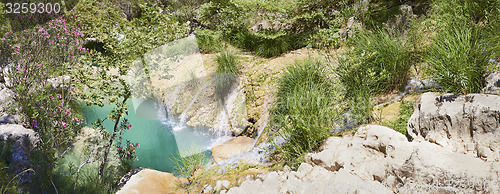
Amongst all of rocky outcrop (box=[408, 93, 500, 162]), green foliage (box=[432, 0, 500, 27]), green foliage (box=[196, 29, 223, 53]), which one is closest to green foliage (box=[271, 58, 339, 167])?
rocky outcrop (box=[408, 93, 500, 162])

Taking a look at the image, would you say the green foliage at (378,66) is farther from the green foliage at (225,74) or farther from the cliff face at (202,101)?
the green foliage at (225,74)

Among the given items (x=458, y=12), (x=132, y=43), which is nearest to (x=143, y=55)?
(x=132, y=43)

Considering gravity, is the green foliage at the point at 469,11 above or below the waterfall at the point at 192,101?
above

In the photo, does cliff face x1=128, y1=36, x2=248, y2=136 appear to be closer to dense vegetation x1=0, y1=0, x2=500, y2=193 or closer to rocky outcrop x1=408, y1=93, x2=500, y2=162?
dense vegetation x1=0, y1=0, x2=500, y2=193

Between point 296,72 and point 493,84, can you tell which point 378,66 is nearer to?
point 296,72

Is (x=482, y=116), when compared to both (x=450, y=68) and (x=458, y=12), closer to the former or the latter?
(x=450, y=68)

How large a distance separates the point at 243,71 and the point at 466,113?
197 inches

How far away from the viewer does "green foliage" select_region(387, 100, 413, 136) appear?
3157 millimetres

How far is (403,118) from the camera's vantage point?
3330mm

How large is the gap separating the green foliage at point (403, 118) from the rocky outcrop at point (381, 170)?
398 mm

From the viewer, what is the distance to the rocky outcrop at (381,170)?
79.4 inches

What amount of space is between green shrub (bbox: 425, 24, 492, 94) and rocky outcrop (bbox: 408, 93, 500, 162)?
0.40m

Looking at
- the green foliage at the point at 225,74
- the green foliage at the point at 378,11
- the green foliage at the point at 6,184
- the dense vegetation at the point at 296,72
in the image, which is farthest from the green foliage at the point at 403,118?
the green foliage at the point at 6,184

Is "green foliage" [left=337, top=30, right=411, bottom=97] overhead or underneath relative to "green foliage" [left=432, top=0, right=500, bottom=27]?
underneath
